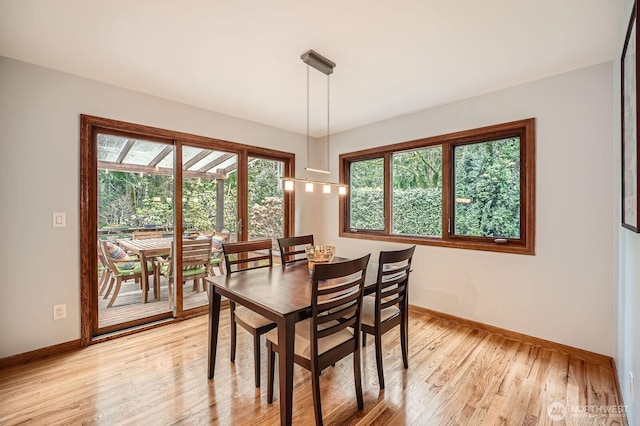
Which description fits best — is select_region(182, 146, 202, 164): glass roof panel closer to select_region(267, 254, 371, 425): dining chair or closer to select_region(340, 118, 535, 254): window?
select_region(340, 118, 535, 254): window

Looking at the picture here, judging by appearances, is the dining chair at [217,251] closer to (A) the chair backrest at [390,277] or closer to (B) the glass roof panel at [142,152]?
(B) the glass roof panel at [142,152]

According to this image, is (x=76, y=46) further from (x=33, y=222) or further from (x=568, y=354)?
(x=568, y=354)

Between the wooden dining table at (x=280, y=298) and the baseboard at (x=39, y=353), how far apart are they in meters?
1.52

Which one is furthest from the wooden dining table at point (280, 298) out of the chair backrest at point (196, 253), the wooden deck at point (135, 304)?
the wooden deck at point (135, 304)

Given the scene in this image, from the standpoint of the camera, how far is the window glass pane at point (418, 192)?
347cm

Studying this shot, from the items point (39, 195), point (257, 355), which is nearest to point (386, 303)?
point (257, 355)

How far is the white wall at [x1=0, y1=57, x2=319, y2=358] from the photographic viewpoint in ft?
7.61

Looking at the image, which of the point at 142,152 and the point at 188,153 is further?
the point at 188,153

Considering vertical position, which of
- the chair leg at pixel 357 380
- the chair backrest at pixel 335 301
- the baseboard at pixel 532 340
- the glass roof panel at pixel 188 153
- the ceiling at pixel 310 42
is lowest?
the baseboard at pixel 532 340

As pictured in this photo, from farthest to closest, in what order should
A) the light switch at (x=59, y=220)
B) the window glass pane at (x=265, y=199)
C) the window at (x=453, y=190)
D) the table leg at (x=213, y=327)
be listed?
the window glass pane at (x=265, y=199)
the window at (x=453, y=190)
the light switch at (x=59, y=220)
the table leg at (x=213, y=327)

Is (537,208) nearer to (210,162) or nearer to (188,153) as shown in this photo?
(210,162)

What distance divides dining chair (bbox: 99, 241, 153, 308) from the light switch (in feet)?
1.32

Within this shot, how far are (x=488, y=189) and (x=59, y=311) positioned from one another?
4.33 metres

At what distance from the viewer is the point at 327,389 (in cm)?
204
